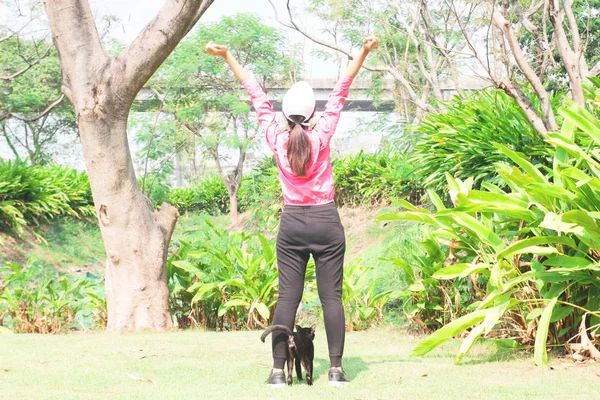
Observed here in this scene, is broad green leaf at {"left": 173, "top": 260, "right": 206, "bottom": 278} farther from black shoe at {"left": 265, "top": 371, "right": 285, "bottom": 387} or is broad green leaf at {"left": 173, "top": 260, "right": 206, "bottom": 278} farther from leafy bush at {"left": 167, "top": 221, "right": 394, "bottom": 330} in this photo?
black shoe at {"left": 265, "top": 371, "right": 285, "bottom": 387}

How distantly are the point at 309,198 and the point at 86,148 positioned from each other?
3423mm

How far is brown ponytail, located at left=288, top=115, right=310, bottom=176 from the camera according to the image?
342cm

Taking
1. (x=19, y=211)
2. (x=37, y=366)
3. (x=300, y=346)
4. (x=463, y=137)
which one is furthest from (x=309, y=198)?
(x=19, y=211)

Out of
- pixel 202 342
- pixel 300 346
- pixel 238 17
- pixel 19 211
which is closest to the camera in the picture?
pixel 300 346

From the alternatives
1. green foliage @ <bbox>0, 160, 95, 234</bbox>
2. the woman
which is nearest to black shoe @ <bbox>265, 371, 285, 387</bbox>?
the woman

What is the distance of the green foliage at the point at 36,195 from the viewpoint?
539 inches

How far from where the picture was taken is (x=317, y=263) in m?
3.58

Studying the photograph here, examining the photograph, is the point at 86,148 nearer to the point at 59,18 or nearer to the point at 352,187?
the point at 59,18

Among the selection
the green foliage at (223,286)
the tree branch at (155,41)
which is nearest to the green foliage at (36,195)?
the green foliage at (223,286)

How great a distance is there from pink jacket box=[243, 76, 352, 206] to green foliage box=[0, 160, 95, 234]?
11.1 meters

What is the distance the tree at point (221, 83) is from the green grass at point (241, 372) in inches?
579

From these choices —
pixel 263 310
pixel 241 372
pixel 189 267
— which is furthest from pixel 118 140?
pixel 241 372

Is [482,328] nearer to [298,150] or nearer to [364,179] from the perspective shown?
[298,150]

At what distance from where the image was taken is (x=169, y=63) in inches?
812
